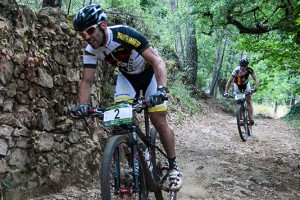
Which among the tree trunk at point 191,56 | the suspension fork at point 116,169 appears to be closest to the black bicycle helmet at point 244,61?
the suspension fork at point 116,169

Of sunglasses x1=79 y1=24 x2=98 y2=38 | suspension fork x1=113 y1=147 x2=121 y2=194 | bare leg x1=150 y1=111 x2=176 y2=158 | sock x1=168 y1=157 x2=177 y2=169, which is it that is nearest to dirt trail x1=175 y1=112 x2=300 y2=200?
sock x1=168 y1=157 x2=177 y2=169

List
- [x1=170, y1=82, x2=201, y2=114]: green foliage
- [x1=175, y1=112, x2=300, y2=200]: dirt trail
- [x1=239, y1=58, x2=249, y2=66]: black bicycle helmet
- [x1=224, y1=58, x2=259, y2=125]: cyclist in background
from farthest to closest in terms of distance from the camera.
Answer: [x1=170, y1=82, x2=201, y2=114]: green foliage, [x1=224, y1=58, x2=259, y2=125]: cyclist in background, [x1=239, y1=58, x2=249, y2=66]: black bicycle helmet, [x1=175, y1=112, x2=300, y2=200]: dirt trail

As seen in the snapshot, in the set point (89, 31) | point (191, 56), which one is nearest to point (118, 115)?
point (89, 31)

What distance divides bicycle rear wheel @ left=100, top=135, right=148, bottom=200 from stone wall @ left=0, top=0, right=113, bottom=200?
50.8 inches

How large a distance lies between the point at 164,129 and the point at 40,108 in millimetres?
1611

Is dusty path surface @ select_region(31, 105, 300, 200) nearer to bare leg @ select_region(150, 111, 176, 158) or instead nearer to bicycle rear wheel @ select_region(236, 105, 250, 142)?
bicycle rear wheel @ select_region(236, 105, 250, 142)

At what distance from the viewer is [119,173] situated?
3.31m

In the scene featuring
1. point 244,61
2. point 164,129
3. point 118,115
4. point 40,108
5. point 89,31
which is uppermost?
point 244,61

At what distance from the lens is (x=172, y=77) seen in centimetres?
1363

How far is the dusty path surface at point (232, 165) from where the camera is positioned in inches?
212

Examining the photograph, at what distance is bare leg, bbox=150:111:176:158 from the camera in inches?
156

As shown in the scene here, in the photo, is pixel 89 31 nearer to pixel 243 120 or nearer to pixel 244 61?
pixel 244 61

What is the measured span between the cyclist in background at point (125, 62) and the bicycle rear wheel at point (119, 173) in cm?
47

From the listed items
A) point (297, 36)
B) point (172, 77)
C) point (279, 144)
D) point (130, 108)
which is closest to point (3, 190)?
point (130, 108)
